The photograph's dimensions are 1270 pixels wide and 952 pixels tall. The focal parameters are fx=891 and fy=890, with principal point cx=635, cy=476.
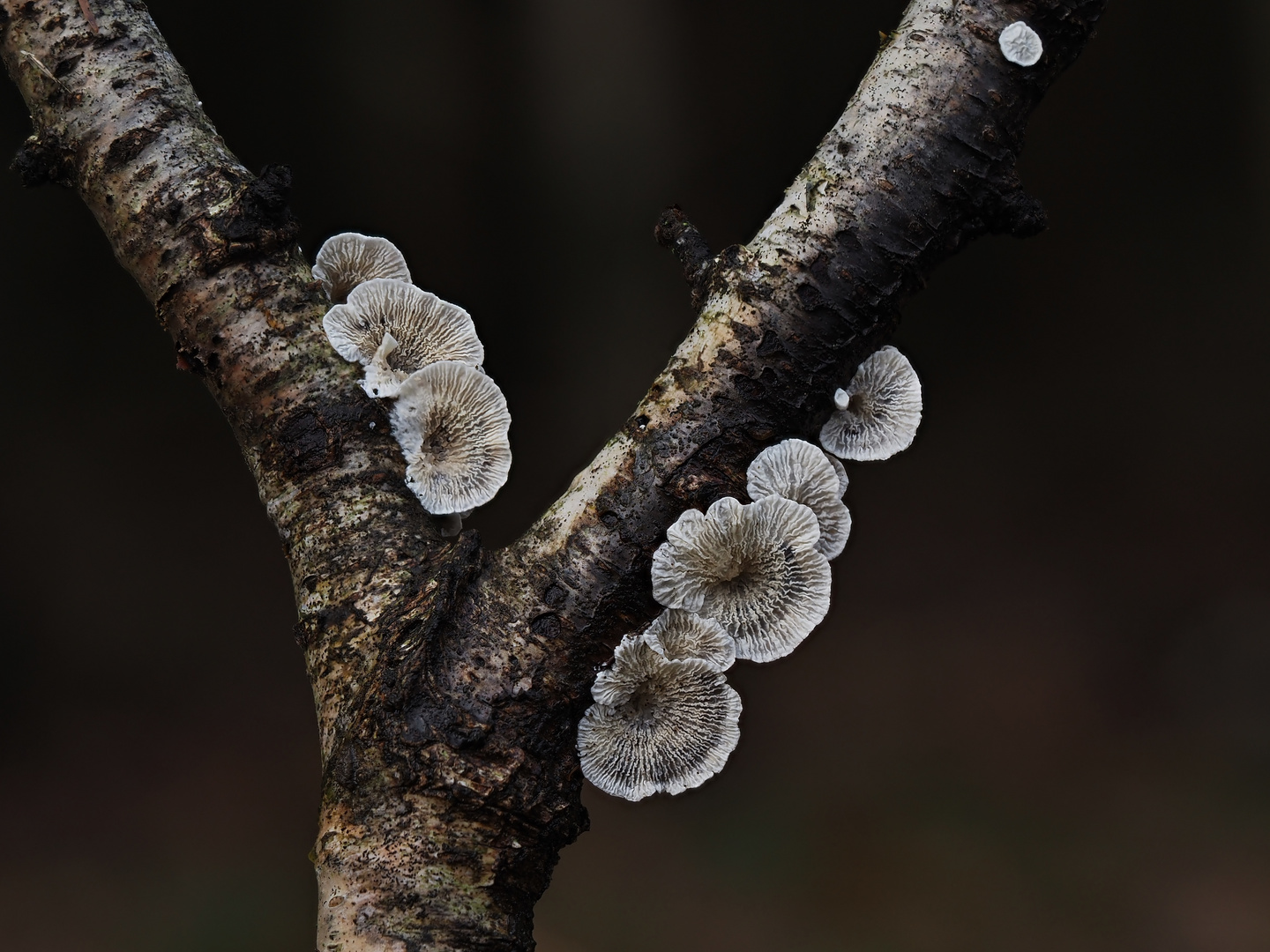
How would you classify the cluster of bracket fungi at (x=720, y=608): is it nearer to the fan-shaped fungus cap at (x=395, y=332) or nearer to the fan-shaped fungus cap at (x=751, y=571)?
the fan-shaped fungus cap at (x=751, y=571)

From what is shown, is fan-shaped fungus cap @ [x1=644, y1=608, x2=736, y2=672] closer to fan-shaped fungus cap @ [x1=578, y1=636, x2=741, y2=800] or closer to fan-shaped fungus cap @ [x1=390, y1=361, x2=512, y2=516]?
fan-shaped fungus cap @ [x1=578, y1=636, x2=741, y2=800]

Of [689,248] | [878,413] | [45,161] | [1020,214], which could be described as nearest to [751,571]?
[878,413]

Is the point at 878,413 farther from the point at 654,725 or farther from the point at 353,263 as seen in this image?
the point at 353,263

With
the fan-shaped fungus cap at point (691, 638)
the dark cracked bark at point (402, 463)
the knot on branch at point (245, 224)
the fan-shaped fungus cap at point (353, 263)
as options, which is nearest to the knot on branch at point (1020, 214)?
the dark cracked bark at point (402, 463)

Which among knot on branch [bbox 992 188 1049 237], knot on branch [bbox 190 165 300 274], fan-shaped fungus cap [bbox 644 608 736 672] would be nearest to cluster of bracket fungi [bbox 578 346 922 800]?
fan-shaped fungus cap [bbox 644 608 736 672]

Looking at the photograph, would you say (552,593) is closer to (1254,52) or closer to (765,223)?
(765,223)

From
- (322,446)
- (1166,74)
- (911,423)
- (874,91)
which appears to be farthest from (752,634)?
(1166,74)
